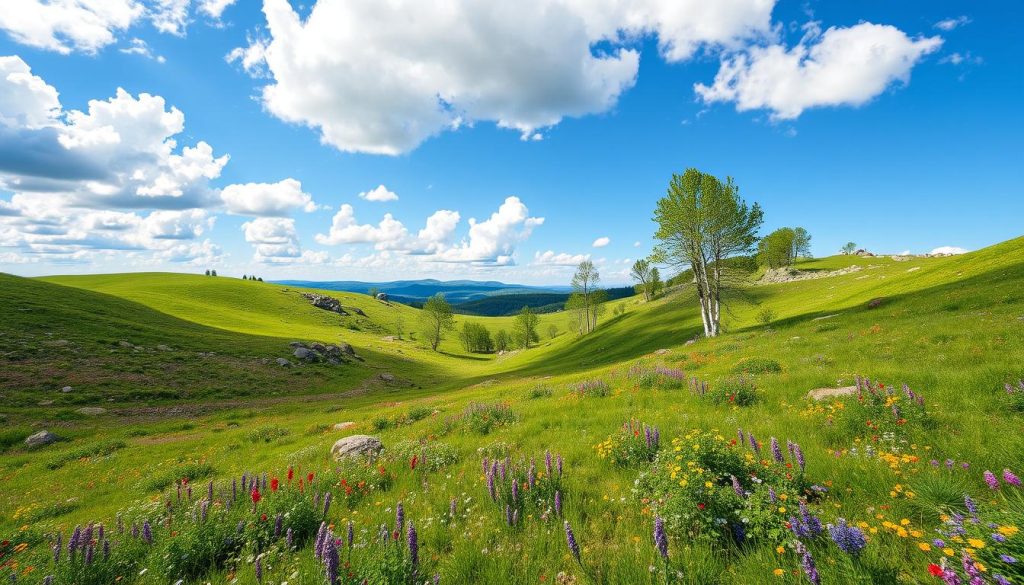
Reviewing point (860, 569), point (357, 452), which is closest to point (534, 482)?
point (860, 569)

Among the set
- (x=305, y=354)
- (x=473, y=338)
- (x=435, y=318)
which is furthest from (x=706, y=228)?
(x=473, y=338)

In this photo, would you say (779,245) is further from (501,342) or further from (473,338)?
(473,338)

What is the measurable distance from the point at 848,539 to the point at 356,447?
11918 millimetres

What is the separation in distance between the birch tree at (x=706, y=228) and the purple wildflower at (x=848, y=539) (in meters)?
36.0

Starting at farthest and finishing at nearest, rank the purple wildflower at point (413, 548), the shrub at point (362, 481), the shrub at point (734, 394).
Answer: the shrub at point (734, 394) → the shrub at point (362, 481) → the purple wildflower at point (413, 548)

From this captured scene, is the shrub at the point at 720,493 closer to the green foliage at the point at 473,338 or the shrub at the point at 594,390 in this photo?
the shrub at the point at 594,390

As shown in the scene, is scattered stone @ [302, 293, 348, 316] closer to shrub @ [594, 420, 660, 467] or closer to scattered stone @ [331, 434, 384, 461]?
scattered stone @ [331, 434, 384, 461]

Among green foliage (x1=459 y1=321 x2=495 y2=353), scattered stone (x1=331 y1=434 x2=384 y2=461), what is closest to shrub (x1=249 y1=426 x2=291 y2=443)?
scattered stone (x1=331 y1=434 x2=384 y2=461)

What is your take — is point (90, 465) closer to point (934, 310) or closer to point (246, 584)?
point (246, 584)

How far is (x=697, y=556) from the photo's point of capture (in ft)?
12.5

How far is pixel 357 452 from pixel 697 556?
400 inches

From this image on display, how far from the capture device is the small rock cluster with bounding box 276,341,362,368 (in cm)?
5897

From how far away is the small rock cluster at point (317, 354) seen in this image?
5897 cm

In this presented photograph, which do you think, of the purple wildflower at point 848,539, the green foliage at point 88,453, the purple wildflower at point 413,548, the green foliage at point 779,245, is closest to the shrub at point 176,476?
the green foliage at point 88,453
